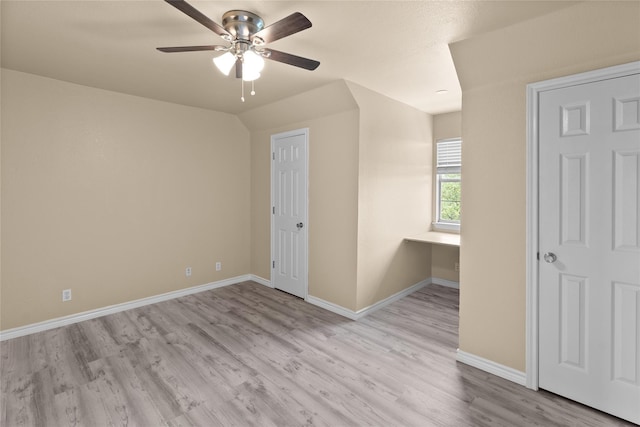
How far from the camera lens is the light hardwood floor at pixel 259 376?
1996mm

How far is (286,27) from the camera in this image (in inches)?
67.1

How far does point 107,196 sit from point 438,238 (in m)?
4.00

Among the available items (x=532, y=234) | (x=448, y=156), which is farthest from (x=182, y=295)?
(x=448, y=156)

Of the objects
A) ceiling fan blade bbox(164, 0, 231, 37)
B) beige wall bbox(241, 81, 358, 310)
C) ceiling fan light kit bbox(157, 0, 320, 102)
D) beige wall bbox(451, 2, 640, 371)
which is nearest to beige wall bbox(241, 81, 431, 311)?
beige wall bbox(241, 81, 358, 310)

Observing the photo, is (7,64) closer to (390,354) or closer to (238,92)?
(238,92)

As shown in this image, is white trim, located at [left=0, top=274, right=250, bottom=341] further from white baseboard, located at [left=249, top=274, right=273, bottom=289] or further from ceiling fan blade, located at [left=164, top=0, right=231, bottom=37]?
ceiling fan blade, located at [left=164, top=0, right=231, bottom=37]

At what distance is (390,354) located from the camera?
9.05 feet

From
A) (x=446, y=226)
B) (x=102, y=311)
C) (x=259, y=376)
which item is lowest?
(x=259, y=376)

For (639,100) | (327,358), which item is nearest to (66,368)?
(327,358)

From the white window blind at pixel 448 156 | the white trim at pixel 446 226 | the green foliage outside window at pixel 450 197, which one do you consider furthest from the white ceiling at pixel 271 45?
the white trim at pixel 446 226

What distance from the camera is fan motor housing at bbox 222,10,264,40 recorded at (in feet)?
6.33

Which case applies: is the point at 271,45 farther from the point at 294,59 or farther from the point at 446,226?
the point at 446,226

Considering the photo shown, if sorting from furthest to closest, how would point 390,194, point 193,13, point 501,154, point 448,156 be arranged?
point 448,156
point 390,194
point 501,154
point 193,13

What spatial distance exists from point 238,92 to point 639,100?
3341 millimetres
